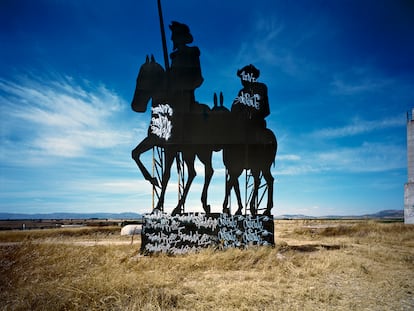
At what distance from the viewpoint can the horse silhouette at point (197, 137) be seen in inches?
440

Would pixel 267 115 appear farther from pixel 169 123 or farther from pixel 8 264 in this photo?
pixel 8 264

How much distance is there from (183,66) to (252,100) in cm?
307

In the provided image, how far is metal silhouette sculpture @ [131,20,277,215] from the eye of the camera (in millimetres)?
11258

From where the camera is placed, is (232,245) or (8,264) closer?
(8,264)

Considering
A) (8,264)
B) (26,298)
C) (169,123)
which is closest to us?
(26,298)

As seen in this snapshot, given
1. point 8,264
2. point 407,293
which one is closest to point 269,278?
point 407,293

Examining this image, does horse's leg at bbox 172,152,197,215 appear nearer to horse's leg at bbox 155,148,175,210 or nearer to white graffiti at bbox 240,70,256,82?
horse's leg at bbox 155,148,175,210

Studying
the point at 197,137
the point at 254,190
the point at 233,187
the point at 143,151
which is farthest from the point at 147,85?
the point at 254,190

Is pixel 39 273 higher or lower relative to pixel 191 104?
lower

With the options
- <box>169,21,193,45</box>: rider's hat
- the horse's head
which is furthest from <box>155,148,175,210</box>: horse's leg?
<box>169,21,193,45</box>: rider's hat

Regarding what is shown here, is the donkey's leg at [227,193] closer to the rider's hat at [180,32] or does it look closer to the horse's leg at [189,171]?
the horse's leg at [189,171]

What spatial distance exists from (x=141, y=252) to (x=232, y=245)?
3.29m

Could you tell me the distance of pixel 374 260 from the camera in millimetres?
10453

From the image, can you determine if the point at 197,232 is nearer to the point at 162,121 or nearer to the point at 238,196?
the point at 238,196
